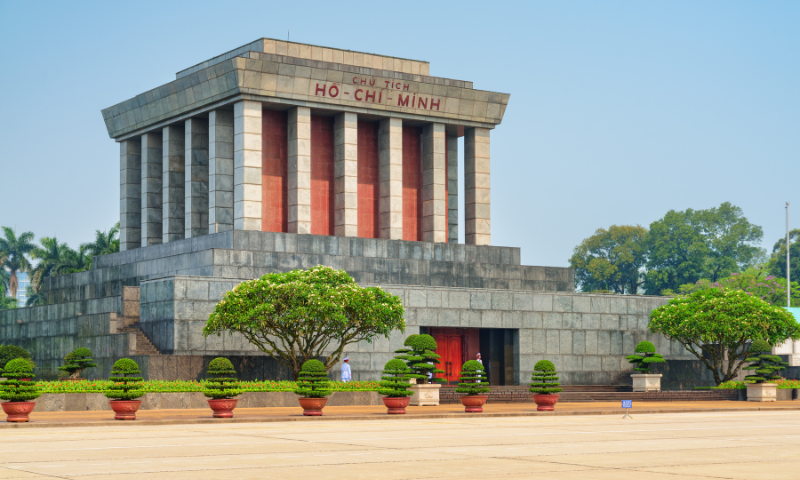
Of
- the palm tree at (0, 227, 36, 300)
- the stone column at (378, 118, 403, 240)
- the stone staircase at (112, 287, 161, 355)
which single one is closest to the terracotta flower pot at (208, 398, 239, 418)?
the stone staircase at (112, 287, 161, 355)

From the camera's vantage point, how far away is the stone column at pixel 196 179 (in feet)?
175

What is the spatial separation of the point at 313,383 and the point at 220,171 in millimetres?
21489

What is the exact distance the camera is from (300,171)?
5062 centimetres

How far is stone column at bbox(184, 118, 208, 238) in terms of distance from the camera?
53.3 meters

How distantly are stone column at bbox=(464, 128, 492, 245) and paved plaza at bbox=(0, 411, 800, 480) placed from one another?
2675 centimetres

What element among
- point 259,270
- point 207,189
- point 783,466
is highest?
point 207,189

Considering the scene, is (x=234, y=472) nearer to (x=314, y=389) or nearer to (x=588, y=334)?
(x=314, y=389)

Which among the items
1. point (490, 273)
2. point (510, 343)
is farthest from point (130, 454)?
point (490, 273)

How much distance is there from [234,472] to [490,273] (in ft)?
123

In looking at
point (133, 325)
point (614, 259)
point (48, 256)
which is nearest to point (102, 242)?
point (48, 256)

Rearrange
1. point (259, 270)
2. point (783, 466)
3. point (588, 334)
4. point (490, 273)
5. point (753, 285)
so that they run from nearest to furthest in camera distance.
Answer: point (783, 466) < point (259, 270) < point (588, 334) < point (490, 273) < point (753, 285)

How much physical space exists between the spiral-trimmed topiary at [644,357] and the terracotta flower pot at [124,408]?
26.0 meters

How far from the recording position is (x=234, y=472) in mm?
16234

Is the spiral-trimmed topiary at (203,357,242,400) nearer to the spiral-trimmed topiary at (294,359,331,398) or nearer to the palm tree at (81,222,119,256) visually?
the spiral-trimmed topiary at (294,359,331,398)
